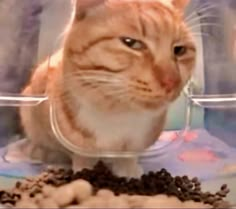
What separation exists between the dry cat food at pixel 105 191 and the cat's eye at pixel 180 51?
0.53 ft

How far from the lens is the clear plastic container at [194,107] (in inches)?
38.4

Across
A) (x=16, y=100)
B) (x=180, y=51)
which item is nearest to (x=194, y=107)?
(x=180, y=51)

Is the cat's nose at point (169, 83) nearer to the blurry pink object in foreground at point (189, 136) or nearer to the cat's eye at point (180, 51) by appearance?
the cat's eye at point (180, 51)

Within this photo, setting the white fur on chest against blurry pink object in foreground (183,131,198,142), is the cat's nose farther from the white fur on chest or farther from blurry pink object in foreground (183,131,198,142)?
blurry pink object in foreground (183,131,198,142)

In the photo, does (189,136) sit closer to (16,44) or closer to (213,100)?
(213,100)

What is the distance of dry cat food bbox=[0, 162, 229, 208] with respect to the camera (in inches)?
30.7

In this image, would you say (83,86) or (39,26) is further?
(39,26)

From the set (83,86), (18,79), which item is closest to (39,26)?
(18,79)

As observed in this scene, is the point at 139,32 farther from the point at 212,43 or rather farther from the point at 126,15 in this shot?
the point at 212,43

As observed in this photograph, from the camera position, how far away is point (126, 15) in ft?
2.90

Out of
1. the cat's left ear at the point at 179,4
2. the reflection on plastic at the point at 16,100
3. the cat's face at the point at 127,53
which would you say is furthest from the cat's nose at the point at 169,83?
the reflection on plastic at the point at 16,100

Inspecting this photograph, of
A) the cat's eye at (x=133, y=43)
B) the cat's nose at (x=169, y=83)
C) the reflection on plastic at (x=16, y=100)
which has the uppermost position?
the cat's eye at (x=133, y=43)

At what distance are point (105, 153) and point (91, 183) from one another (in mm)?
95

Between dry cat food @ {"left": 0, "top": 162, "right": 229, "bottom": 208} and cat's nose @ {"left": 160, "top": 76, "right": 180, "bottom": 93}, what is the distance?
0.41 feet
